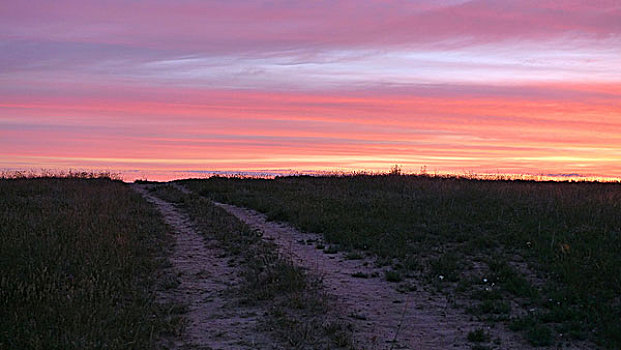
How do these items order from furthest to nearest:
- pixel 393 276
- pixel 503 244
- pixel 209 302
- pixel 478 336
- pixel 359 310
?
pixel 503 244, pixel 393 276, pixel 209 302, pixel 359 310, pixel 478 336

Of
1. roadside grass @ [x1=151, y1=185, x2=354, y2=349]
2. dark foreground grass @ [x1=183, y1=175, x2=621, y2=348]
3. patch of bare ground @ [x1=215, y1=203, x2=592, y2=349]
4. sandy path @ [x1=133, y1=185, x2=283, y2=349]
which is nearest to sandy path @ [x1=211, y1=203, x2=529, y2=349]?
patch of bare ground @ [x1=215, y1=203, x2=592, y2=349]

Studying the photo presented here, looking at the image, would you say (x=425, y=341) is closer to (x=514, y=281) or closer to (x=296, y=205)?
(x=514, y=281)

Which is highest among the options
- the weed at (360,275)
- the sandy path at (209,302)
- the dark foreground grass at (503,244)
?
the dark foreground grass at (503,244)

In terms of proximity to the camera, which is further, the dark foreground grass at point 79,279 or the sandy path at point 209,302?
the sandy path at point 209,302

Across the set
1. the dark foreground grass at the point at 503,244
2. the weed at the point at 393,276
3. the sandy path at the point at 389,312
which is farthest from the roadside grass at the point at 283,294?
the dark foreground grass at the point at 503,244

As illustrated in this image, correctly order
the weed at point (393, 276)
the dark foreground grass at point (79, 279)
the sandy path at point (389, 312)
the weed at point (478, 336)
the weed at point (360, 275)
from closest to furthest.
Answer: the dark foreground grass at point (79, 279) → the sandy path at point (389, 312) → the weed at point (478, 336) → the weed at point (393, 276) → the weed at point (360, 275)

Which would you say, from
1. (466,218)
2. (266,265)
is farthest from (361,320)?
(466,218)

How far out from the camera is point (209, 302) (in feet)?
28.9

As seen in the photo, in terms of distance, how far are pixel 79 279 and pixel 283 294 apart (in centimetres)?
361

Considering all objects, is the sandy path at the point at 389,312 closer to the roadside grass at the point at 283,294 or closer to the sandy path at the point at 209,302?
the roadside grass at the point at 283,294

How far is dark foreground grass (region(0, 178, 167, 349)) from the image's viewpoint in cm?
657

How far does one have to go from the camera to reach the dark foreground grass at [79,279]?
21.6 feet

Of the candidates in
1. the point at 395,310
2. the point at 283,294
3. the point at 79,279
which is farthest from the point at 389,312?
the point at 79,279

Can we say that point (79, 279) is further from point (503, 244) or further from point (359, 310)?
point (503, 244)
